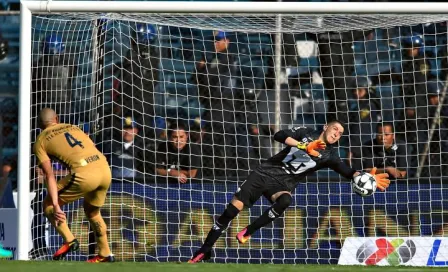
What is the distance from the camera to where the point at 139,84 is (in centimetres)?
1288

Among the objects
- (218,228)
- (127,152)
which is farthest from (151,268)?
(127,152)

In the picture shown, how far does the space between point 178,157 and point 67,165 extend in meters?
2.86

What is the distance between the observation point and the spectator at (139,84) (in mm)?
12828

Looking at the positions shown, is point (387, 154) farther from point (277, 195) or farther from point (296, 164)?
point (277, 195)

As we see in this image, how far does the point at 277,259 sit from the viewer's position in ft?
41.7

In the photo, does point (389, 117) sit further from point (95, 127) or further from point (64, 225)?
point (64, 225)

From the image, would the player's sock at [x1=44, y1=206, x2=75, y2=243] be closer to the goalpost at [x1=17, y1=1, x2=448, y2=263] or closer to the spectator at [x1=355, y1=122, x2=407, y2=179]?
the goalpost at [x1=17, y1=1, x2=448, y2=263]

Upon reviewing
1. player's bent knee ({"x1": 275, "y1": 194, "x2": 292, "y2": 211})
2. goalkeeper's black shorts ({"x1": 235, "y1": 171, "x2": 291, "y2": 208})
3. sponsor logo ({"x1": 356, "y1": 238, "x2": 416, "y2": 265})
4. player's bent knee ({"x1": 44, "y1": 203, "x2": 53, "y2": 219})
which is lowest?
sponsor logo ({"x1": 356, "y1": 238, "x2": 416, "y2": 265})

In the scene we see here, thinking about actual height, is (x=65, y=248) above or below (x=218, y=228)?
above

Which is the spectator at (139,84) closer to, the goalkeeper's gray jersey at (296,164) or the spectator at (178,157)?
the spectator at (178,157)

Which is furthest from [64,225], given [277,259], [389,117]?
[389,117]

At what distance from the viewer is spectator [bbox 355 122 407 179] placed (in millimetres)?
12977

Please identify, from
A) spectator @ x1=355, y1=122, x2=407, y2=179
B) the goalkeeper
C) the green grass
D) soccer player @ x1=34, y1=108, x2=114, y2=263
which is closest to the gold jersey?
soccer player @ x1=34, y1=108, x2=114, y2=263

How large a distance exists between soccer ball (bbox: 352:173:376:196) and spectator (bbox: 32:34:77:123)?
11.6 ft
